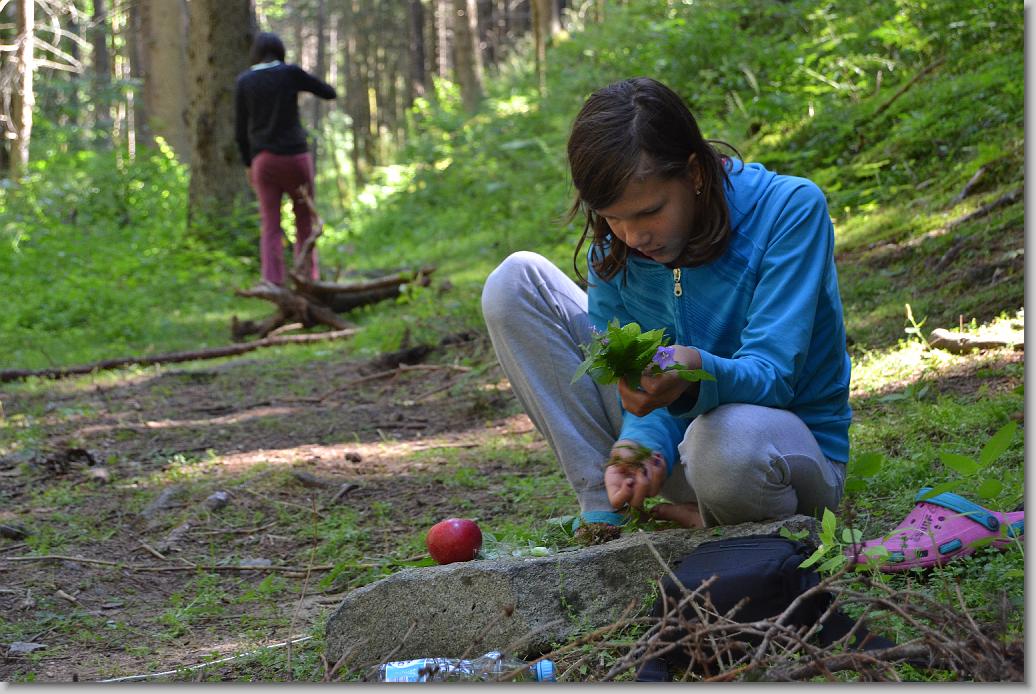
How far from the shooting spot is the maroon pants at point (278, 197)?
384 inches

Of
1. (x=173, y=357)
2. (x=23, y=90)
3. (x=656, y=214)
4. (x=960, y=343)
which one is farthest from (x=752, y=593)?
(x=23, y=90)

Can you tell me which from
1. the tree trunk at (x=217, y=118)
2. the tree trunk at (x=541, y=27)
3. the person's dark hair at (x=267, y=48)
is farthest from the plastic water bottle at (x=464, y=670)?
the tree trunk at (x=541, y=27)

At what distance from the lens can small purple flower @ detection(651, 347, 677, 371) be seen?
2412 millimetres

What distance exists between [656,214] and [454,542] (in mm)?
1113

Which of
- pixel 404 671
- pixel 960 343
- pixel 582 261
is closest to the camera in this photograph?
pixel 404 671

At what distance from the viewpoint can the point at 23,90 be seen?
17.1 m

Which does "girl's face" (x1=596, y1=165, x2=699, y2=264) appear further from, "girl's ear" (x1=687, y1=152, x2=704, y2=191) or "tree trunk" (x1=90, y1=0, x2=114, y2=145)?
"tree trunk" (x1=90, y1=0, x2=114, y2=145)

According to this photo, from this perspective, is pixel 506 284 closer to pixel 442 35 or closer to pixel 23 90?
pixel 23 90

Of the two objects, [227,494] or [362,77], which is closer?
[227,494]

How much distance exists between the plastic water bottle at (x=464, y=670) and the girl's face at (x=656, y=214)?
110 cm

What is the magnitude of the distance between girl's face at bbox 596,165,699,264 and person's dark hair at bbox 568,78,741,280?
0.02 m

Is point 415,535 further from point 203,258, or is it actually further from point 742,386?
point 203,258

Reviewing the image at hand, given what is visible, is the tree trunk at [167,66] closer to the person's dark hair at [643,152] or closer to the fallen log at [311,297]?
the fallen log at [311,297]

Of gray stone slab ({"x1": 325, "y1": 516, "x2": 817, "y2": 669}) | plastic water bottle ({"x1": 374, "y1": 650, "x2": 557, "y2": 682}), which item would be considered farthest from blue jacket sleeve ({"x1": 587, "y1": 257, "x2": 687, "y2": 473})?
plastic water bottle ({"x1": 374, "y1": 650, "x2": 557, "y2": 682})
